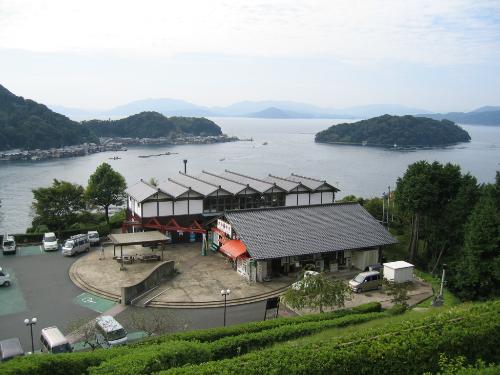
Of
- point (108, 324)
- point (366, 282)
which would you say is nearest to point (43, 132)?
point (108, 324)

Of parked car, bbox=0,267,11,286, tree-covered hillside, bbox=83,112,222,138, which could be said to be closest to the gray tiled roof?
parked car, bbox=0,267,11,286

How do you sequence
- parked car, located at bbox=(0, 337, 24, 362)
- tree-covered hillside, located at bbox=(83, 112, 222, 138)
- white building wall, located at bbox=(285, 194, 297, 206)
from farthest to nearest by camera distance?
1. tree-covered hillside, located at bbox=(83, 112, 222, 138)
2. white building wall, located at bbox=(285, 194, 297, 206)
3. parked car, located at bbox=(0, 337, 24, 362)

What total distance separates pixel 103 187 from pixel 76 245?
9982 mm

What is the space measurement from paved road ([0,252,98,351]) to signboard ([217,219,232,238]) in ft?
29.6

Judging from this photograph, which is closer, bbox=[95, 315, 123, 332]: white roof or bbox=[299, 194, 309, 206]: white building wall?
bbox=[95, 315, 123, 332]: white roof

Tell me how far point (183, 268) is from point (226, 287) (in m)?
4.07

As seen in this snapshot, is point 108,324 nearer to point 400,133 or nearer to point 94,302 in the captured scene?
point 94,302

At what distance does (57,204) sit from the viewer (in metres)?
37.5

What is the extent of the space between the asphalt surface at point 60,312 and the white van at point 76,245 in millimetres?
3438

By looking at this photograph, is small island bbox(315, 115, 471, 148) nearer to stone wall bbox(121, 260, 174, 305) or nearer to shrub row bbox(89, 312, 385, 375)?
stone wall bbox(121, 260, 174, 305)

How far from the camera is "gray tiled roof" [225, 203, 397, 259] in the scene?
2661 centimetres

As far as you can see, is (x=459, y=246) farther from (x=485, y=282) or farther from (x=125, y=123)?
(x=125, y=123)

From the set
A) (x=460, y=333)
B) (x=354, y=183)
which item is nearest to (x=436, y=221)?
(x=460, y=333)

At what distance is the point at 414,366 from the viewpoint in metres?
11.8
